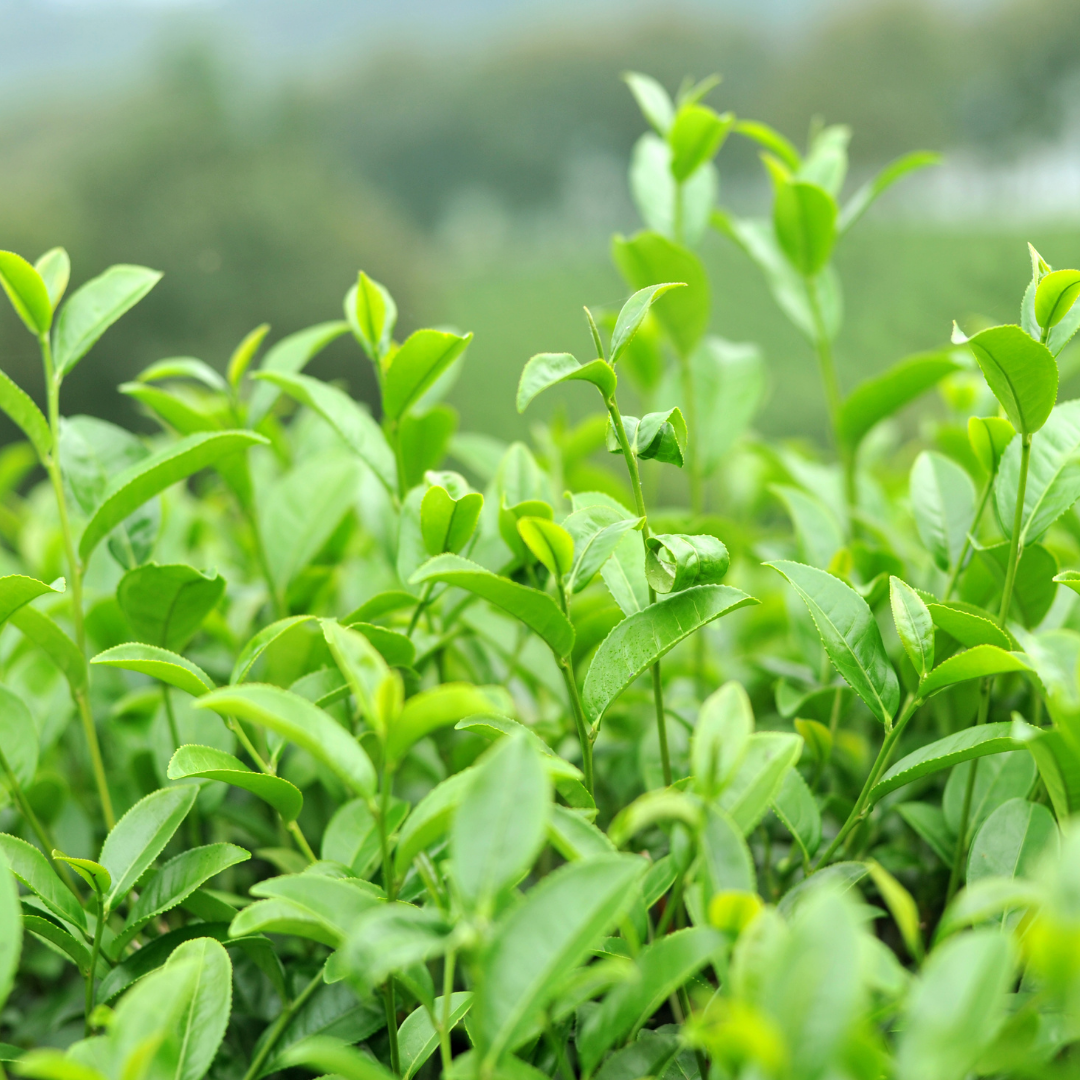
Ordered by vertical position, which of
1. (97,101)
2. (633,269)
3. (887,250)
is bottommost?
(887,250)

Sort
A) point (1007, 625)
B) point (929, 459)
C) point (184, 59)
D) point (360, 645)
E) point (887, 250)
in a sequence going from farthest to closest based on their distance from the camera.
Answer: point (184, 59) < point (887, 250) < point (929, 459) < point (1007, 625) < point (360, 645)

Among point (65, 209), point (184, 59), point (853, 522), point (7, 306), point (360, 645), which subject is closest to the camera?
point (360, 645)

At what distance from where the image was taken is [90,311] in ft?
1.71

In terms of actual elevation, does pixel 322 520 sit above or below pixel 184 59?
below

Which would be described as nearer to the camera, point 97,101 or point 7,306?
point 7,306

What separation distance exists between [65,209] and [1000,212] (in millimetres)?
3929

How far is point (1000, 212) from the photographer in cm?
272

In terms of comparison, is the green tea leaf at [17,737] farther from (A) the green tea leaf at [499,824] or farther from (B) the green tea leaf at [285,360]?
(A) the green tea leaf at [499,824]

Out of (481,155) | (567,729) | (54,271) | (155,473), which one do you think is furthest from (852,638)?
(481,155)

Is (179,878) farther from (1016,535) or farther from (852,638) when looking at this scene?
(1016,535)

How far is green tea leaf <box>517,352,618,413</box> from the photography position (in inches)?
14.7

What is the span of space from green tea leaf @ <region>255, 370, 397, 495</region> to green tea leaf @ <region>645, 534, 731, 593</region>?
0.69ft

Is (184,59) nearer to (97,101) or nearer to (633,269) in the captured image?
(97,101)

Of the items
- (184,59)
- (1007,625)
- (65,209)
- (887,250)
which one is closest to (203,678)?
(1007,625)
